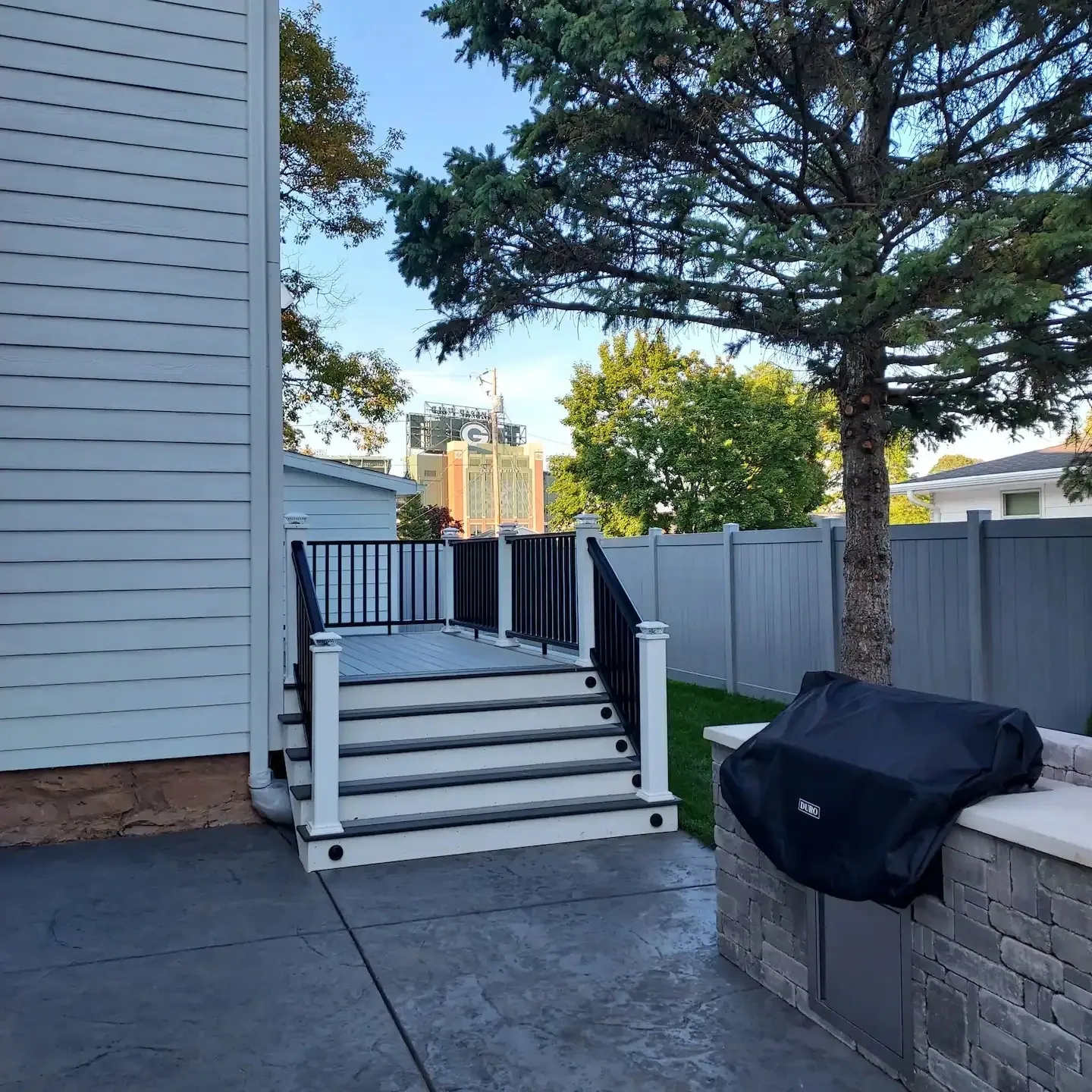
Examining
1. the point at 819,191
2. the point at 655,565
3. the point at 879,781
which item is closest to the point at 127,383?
the point at 879,781

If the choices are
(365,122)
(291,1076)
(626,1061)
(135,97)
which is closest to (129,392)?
(135,97)

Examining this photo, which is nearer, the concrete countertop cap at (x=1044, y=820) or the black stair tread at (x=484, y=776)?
the concrete countertop cap at (x=1044, y=820)

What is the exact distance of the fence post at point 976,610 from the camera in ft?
19.9

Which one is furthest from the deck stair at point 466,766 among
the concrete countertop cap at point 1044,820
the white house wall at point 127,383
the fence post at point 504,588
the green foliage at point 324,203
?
the green foliage at point 324,203

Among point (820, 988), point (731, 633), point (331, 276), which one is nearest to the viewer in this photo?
point (820, 988)

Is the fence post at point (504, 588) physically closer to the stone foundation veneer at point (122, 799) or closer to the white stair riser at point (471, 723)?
the white stair riser at point (471, 723)

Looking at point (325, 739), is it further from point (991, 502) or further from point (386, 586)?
point (991, 502)

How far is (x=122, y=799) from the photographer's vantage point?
486 centimetres

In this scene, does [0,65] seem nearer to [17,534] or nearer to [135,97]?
[135,97]

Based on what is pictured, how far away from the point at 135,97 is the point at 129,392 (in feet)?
4.80

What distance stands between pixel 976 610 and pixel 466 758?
11.1ft

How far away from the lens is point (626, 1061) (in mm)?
2646

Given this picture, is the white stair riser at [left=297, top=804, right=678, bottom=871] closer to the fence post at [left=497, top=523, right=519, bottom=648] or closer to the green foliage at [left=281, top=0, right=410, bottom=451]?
the fence post at [left=497, top=523, right=519, bottom=648]

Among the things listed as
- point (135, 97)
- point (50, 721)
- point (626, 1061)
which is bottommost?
point (626, 1061)
